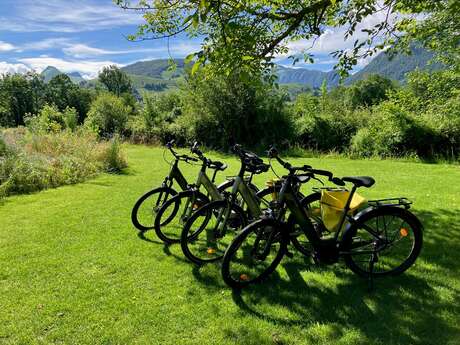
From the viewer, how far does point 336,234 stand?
10.4 feet

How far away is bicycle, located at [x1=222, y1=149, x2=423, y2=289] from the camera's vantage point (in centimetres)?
302

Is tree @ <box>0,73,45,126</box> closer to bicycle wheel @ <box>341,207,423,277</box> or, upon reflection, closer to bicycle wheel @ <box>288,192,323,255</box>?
bicycle wheel @ <box>288,192,323,255</box>

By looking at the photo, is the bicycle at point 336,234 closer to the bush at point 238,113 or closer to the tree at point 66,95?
the bush at point 238,113

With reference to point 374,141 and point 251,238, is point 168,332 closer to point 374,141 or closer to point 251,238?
point 251,238

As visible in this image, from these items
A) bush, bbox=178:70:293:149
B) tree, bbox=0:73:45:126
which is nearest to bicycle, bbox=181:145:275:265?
bush, bbox=178:70:293:149

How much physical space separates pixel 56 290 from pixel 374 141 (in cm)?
1283

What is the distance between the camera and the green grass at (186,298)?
2.54 metres

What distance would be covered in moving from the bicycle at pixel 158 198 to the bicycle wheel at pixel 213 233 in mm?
487

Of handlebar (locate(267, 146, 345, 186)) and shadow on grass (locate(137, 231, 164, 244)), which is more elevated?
handlebar (locate(267, 146, 345, 186))

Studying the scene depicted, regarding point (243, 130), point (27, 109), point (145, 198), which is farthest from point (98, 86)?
point (145, 198)

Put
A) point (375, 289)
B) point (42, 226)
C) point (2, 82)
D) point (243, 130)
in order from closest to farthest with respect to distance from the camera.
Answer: point (375, 289), point (42, 226), point (243, 130), point (2, 82)

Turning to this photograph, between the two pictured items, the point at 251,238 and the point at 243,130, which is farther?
the point at 243,130

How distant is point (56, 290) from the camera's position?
319 cm

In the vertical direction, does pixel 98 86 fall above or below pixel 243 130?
above
